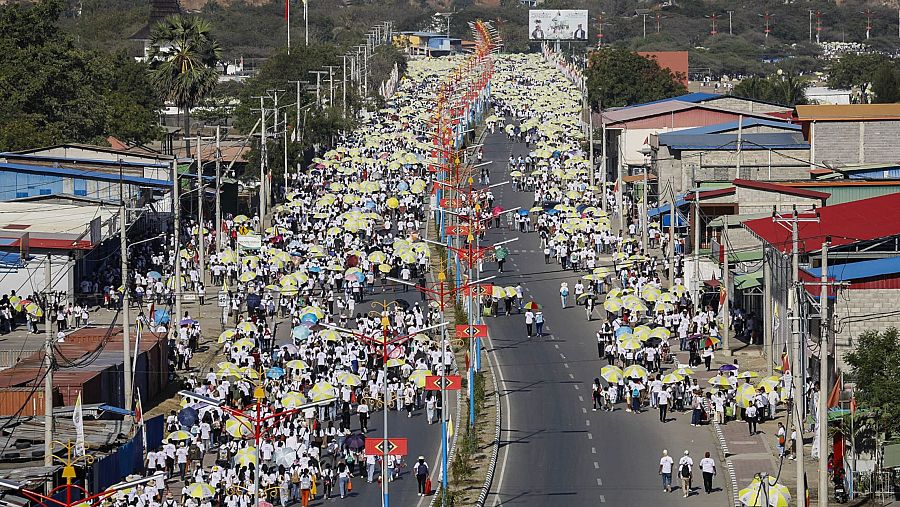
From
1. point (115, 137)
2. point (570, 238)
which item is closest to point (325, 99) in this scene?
point (115, 137)

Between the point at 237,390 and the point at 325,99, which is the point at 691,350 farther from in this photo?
the point at 325,99

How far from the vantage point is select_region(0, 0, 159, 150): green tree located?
357 ft

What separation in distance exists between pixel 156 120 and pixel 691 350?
2870 inches

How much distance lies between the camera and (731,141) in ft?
298

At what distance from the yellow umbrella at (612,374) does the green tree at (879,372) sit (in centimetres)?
822

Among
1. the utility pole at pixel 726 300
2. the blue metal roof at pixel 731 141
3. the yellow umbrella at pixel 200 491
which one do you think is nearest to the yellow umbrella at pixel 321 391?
the yellow umbrella at pixel 200 491

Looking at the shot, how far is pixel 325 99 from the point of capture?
483 ft

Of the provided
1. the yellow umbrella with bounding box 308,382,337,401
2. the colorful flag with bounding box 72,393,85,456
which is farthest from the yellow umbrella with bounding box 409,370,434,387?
the colorful flag with bounding box 72,393,85,456

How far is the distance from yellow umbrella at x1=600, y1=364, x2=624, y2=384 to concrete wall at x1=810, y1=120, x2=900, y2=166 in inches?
1534

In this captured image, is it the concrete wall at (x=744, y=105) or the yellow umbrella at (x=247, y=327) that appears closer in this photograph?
the yellow umbrella at (x=247, y=327)

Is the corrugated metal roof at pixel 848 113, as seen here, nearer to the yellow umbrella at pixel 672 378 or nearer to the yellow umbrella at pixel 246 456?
the yellow umbrella at pixel 672 378

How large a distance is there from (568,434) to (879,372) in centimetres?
961

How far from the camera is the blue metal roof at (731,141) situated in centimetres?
8900

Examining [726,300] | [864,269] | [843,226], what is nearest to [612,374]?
[864,269]
